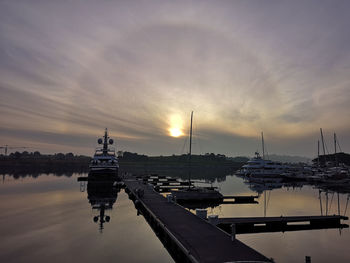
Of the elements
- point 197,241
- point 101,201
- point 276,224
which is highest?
point 197,241

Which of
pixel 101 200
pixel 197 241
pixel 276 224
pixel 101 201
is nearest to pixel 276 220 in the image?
pixel 276 224

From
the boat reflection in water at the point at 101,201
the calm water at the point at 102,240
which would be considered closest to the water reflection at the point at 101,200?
the boat reflection in water at the point at 101,201

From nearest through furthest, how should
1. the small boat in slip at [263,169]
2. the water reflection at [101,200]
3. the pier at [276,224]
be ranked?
the pier at [276,224]
the water reflection at [101,200]
the small boat in slip at [263,169]

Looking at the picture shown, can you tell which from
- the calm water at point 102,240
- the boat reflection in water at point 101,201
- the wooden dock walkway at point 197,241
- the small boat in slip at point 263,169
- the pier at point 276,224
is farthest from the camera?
the small boat in slip at point 263,169

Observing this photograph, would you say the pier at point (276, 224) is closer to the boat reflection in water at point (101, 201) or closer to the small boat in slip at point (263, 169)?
the boat reflection in water at point (101, 201)

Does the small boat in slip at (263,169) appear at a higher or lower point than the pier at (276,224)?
higher

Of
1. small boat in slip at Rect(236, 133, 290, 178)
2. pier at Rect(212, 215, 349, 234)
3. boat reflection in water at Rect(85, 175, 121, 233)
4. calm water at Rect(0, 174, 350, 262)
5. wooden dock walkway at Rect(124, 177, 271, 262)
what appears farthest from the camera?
small boat in slip at Rect(236, 133, 290, 178)

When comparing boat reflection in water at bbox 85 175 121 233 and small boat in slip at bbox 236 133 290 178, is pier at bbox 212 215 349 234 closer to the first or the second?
boat reflection in water at bbox 85 175 121 233

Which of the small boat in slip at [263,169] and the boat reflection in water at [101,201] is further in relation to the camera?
Result: the small boat in slip at [263,169]

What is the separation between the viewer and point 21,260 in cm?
1455

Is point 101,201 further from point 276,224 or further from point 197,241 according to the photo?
point 197,241

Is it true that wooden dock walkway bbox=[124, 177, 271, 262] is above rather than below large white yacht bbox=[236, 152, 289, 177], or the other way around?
below

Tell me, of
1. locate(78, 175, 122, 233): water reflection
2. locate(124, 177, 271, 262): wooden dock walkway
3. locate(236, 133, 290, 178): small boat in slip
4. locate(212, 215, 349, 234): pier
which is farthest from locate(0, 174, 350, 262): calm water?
locate(236, 133, 290, 178): small boat in slip

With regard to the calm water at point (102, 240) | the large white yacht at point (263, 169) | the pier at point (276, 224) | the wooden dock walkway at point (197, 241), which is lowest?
the calm water at point (102, 240)
